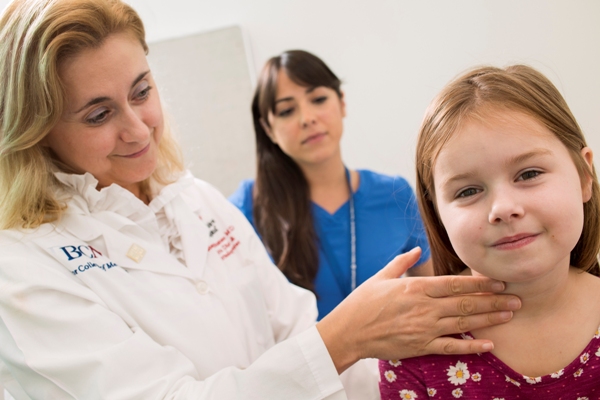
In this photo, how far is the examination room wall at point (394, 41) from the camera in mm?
2654

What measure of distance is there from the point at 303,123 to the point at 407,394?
1.25m

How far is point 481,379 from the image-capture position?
1001 millimetres

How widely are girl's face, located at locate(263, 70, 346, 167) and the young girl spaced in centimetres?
105

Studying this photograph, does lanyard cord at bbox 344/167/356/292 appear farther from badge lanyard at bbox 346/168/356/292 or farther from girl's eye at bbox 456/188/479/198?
girl's eye at bbox 456/188/479/198

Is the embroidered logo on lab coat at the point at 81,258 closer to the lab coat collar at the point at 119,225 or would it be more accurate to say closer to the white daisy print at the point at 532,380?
the lab coat collar at the point at 119,225

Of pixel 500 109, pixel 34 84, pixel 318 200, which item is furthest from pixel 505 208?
pixel 318 200

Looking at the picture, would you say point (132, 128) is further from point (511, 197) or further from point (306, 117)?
point (306, 117)

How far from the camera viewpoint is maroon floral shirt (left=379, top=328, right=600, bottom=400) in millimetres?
957

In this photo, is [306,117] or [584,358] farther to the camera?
[306,117]

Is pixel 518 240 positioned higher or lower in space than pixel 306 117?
lower

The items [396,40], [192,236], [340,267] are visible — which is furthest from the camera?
[396,40]

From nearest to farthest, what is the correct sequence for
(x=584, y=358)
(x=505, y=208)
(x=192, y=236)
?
(x=505, y=208), (x=584, y=358), (x=192, y=236)

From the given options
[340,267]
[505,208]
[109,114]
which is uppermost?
[109,114]

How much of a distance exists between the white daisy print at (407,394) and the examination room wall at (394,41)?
5.72 feet
